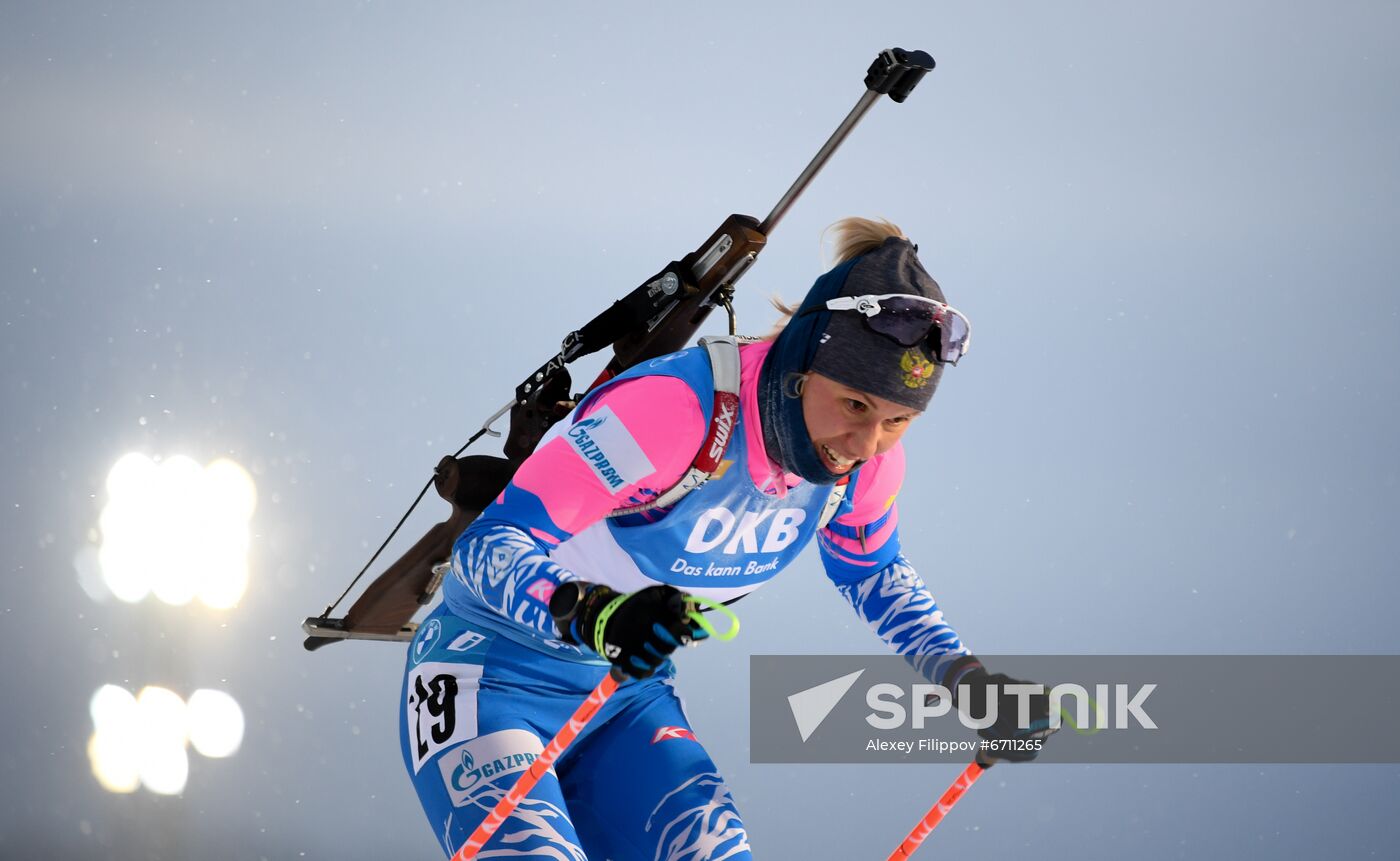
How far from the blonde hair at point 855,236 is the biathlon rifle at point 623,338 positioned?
390 millimetres

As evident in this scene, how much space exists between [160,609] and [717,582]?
14.5ft

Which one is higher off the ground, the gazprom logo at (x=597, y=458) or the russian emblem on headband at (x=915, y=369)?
the russian emblem on headband at (x=915, y=369)

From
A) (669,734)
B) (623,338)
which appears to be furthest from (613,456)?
(623,338)

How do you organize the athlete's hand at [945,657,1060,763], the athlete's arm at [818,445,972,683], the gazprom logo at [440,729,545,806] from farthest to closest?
the athlete's arm at [818,445,972,683]
the athlete's hand at [945,657,1060,763]
the gazprom logo at [440,729,545,806]

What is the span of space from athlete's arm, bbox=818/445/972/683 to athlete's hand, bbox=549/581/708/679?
0.84 m

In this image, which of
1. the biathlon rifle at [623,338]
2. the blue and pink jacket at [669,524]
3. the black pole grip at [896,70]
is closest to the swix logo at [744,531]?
the blue and pink jacket at [669,524]

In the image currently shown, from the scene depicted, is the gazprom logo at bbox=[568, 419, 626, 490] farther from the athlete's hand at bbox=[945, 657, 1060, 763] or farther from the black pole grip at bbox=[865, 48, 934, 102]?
the black pole grip at bbox=[865, 48, 934, 102]

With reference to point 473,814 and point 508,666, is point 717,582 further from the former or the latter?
point 473,814

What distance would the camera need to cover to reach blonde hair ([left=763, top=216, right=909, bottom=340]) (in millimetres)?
2367

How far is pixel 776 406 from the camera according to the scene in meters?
2.22

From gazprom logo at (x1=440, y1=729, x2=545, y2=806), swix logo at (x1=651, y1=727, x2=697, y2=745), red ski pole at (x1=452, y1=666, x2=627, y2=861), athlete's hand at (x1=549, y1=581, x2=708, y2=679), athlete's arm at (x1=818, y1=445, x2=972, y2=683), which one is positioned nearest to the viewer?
athlete's hand at (x1=549, y1=581, x2=708, y2=679)

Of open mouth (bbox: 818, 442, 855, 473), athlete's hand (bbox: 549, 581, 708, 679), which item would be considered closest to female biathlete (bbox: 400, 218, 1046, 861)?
open mouth (bbox: 818, 442, 855, 473)

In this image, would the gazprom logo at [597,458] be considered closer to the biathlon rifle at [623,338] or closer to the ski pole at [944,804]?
the biathlon rifle at [623,338]

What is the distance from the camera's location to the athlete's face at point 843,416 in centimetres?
217
